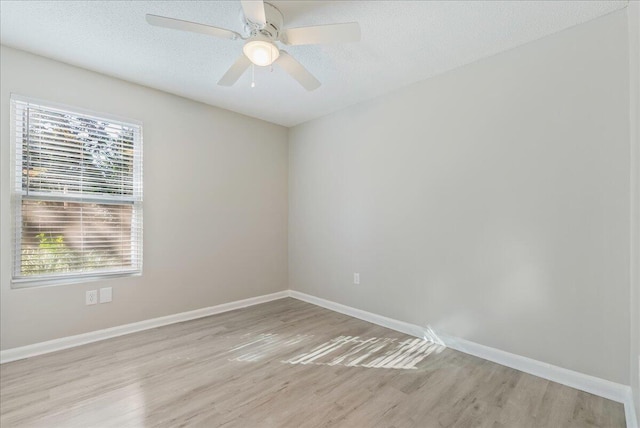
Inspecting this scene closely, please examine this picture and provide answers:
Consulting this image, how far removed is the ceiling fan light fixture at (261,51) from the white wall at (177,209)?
125cm

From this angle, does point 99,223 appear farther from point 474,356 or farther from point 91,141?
point 474,356

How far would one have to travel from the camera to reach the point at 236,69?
82.2 inches

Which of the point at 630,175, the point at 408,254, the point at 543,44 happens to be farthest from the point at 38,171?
the point at 630,175

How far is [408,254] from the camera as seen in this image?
2.94m

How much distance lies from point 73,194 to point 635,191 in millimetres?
4104

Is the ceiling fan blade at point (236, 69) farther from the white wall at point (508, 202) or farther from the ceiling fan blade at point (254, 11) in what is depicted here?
the white wall at point (508, 202)

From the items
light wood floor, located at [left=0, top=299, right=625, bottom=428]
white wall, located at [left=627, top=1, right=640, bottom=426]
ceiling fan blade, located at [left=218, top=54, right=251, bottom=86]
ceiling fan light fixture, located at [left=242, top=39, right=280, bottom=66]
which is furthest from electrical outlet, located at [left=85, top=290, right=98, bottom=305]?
white wall, located at [left=627, top=1, right=640, bottom=426]

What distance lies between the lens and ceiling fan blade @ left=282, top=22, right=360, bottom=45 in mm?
1629

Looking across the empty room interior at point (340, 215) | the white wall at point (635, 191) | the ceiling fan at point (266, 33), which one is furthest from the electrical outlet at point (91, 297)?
the white wall at point (635, 191)

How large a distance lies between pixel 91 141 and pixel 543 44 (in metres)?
3.87

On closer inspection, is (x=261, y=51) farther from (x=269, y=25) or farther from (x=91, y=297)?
(x=91, y=297)

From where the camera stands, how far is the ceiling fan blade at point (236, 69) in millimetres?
2015

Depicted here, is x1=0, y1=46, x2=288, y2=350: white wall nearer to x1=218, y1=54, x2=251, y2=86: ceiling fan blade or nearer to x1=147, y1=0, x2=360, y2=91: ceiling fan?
x1=218, y1=54, x2=251, y2=86: ceiling fan blade

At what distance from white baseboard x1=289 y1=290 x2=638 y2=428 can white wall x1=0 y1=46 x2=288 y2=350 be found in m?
1.76
